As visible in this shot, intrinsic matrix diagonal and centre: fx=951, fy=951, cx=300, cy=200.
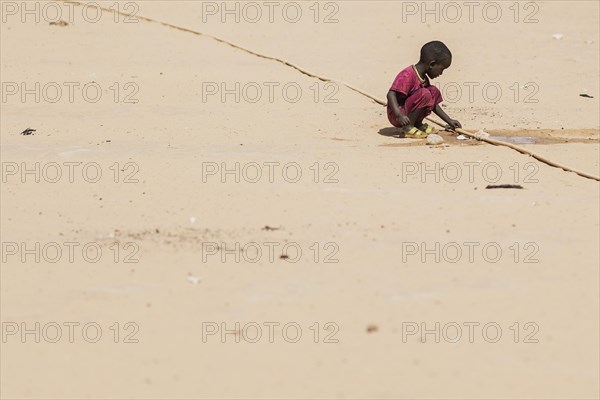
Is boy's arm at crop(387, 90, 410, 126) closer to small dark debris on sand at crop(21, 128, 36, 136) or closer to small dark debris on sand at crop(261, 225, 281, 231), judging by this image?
small dark debris on sand at crop(261, 225, 281, 231)

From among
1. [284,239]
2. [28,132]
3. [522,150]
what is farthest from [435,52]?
[28,132]

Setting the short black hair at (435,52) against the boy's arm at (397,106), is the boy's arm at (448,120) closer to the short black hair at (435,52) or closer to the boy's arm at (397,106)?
the boy's arm at (397,106)

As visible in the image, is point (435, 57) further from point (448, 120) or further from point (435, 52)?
point (448, 120)

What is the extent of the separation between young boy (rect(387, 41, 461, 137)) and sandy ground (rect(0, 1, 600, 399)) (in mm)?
284

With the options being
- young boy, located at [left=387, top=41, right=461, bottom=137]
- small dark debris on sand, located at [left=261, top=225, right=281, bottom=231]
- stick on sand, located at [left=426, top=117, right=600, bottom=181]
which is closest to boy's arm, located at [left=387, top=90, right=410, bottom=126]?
young boy, located at [left=387, top=41, right=461, bottom=137]

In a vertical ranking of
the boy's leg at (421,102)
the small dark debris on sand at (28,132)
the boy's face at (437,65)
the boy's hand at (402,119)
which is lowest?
the small dark debris on sand at (28,132)

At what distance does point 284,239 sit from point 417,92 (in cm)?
293

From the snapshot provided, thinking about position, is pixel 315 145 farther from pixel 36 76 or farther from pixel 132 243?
pixel 36 76

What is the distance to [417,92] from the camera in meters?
7.68

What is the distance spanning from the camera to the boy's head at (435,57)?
7621mm

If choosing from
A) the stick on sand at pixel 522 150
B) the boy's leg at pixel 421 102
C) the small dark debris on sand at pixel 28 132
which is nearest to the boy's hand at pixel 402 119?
the boy's leg at pixel 421 102

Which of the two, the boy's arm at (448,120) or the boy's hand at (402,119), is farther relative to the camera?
the boy's arm at (448,120)

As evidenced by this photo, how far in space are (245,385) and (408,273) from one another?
4.06 ft

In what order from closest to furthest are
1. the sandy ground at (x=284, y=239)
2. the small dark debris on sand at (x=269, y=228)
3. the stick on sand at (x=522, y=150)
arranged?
the sandy ground at (x=284, y=239) → the small dark debris on sand at (x=269, y=228) → the stick on sand at (x=522, y=150)
